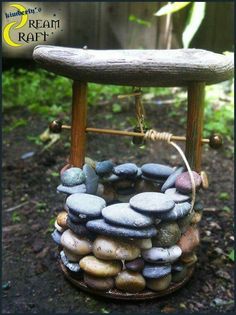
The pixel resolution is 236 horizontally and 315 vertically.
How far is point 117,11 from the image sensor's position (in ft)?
14.1

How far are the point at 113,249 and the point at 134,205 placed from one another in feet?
0.55

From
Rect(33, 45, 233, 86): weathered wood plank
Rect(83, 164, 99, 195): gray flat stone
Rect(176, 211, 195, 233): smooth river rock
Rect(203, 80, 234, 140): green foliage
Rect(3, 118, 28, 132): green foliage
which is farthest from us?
Rect(3, 118, 28, 132): green foliage

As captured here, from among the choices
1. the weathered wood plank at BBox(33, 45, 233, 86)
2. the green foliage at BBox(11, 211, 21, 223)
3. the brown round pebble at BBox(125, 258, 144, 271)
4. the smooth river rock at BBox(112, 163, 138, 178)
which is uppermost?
the weathered wood plank at BBox(33, 45, 233, 86)

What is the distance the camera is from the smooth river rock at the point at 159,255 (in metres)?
1.59

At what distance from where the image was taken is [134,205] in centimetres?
156

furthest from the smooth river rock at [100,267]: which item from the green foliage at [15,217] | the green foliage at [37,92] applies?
the green foliage at [37,92]

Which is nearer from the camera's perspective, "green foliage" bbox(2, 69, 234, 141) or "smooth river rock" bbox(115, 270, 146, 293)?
"smooth river rock" bbox(115, 270, 146, 293)

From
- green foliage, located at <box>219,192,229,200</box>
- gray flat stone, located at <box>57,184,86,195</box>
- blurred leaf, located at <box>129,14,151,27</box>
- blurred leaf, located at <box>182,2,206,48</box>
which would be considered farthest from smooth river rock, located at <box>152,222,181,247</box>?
blurred leaf, located at <box>129,14,151,27</box>

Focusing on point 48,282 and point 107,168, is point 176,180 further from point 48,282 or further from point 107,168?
point 48,282

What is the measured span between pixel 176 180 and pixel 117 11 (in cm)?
299

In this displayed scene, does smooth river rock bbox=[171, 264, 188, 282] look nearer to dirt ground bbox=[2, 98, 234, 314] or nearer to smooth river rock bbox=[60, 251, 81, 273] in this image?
dirt ground bbox=[2, 98, 234, 314]

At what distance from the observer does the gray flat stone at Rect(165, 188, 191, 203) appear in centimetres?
164

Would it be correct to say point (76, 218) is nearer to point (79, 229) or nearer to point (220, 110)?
point (79, 229)

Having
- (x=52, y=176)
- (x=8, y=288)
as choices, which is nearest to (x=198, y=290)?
(x=8, y=288)
